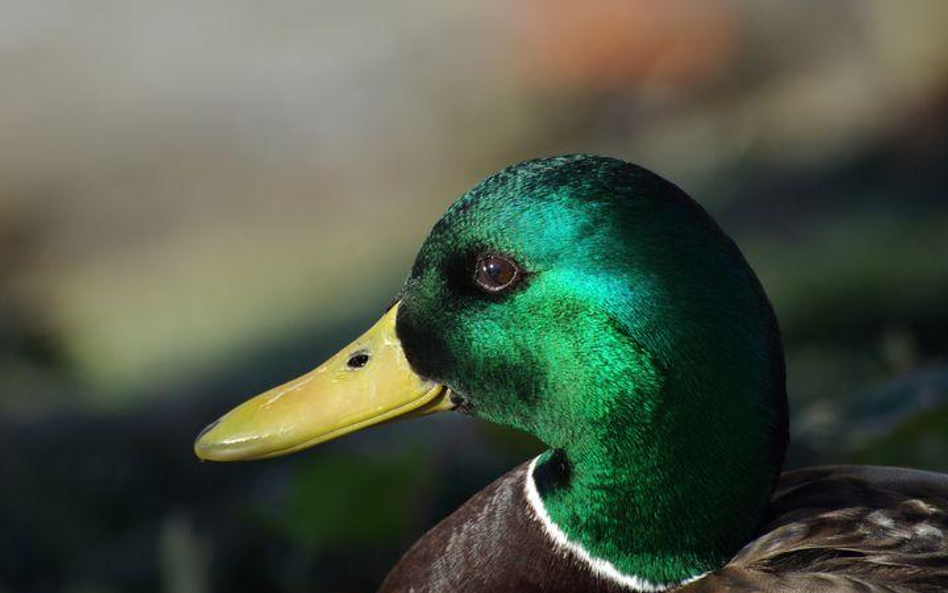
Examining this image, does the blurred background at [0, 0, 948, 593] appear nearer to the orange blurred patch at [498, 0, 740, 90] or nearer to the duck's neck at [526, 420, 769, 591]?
the orange blurred patch at [498, 0, 740, 90]

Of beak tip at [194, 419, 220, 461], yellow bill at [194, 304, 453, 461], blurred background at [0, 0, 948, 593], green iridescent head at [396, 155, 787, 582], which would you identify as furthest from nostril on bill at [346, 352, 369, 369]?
blurred background at [0, 0, 948, 593]

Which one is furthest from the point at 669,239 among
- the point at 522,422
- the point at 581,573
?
the point at 581,573

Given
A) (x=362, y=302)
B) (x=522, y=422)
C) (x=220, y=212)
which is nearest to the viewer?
(x=522, y=422)

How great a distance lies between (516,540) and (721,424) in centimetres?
44

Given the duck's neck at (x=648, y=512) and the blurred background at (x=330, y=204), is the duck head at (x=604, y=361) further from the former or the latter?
the blurred background at (x=330, y=204)

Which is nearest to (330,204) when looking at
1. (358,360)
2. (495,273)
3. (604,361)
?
(358,360)

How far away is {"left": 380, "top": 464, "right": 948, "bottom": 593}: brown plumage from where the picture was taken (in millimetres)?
2543

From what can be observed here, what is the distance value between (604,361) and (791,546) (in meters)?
0.40

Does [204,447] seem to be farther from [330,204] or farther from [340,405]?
[330,204]

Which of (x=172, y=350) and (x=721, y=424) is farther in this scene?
(x=172, y=350)

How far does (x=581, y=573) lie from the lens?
2729 millimetres

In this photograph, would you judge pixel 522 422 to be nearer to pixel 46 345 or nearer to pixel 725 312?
pixel 725 312

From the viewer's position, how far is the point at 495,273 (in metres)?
2.63

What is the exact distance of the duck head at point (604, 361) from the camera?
2.54 metres
